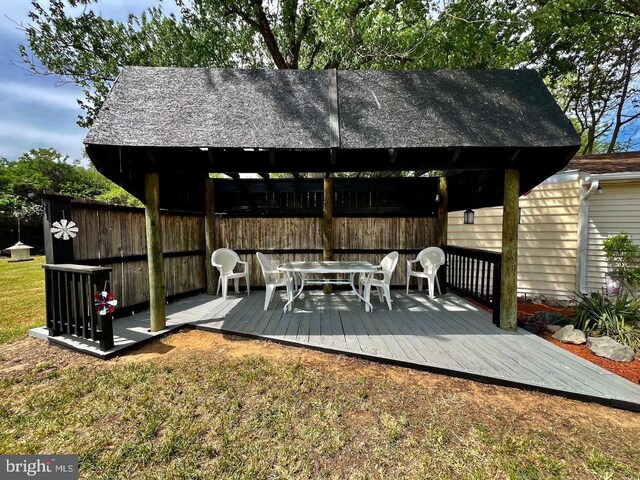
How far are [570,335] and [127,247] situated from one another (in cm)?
634

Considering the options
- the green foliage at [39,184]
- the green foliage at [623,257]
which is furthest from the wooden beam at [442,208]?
the green foliage at [39,184]

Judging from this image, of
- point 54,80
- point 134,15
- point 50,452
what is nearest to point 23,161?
point 54,80

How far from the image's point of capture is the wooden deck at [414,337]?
2354mm

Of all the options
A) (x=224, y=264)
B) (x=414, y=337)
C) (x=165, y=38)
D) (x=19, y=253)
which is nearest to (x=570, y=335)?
(x=414, y=337)

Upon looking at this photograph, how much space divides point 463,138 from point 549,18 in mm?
5005

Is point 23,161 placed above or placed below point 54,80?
above

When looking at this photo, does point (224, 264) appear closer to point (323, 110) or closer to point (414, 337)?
point (323, 110)

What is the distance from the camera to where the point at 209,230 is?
535cm

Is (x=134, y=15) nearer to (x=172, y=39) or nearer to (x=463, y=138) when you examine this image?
(x=172, y=39)

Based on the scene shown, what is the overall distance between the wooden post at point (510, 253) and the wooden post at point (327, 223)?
9.44 feet

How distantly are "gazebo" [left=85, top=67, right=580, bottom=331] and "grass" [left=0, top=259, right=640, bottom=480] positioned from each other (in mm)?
1244

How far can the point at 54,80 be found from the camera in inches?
286

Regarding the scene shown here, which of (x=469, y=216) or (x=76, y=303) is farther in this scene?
(x=469, y=216)

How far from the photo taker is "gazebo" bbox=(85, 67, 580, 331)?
3.08 m
